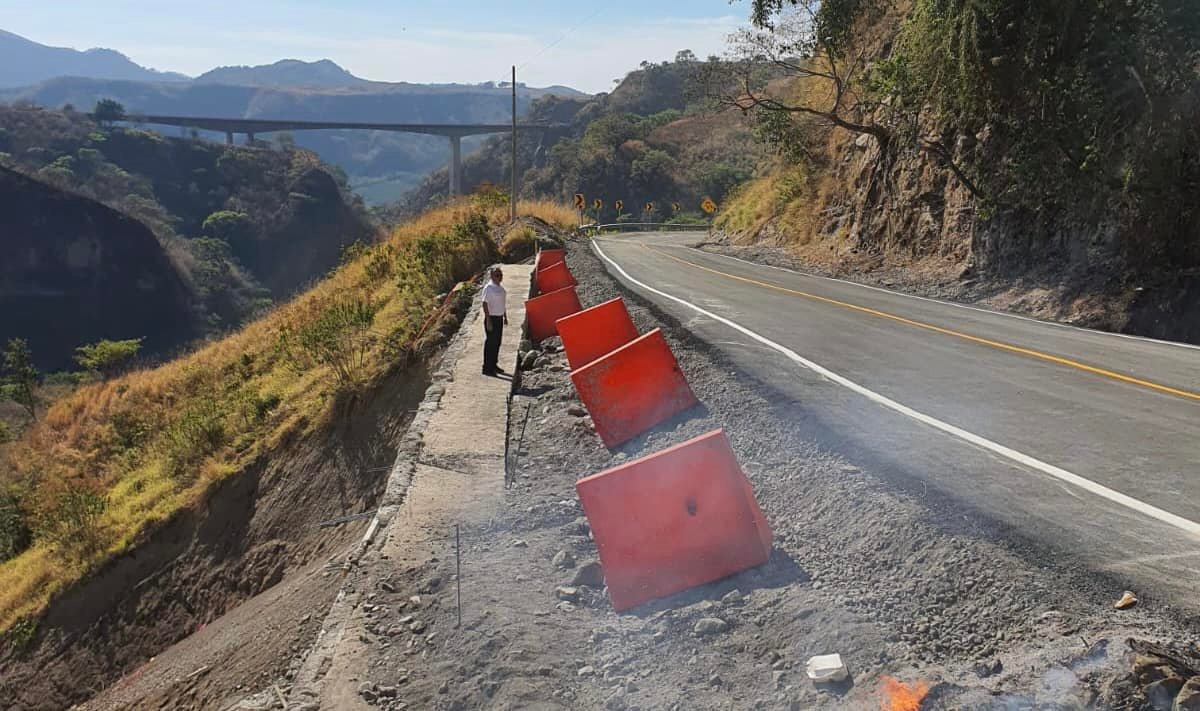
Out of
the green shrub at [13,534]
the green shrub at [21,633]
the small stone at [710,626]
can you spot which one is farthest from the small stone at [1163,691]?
the green shrub at [13,534]

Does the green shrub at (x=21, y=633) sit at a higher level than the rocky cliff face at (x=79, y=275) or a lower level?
higher

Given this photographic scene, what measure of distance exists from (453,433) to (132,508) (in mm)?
8495

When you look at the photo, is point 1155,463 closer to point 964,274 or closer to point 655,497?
point 655,497

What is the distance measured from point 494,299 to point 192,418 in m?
8.03

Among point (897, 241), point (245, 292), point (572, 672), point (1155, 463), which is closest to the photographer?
point (572, 672)

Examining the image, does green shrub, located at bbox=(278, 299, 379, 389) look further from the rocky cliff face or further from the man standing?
the rocky cliff face

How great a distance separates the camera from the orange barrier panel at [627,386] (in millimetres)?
6641

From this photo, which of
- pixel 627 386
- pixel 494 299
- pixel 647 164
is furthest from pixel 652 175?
pixel 627 386

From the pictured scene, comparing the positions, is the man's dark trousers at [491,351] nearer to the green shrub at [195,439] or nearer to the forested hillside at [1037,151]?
the green shrub at [195,439]

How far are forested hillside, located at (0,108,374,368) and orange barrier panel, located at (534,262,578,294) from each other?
75.6m

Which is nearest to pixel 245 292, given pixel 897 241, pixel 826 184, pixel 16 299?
pixel 16 299

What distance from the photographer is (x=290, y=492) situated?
11.2 meters

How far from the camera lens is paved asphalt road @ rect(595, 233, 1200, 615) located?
4.04 m

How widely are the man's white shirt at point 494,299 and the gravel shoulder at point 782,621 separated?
498 centimetres
